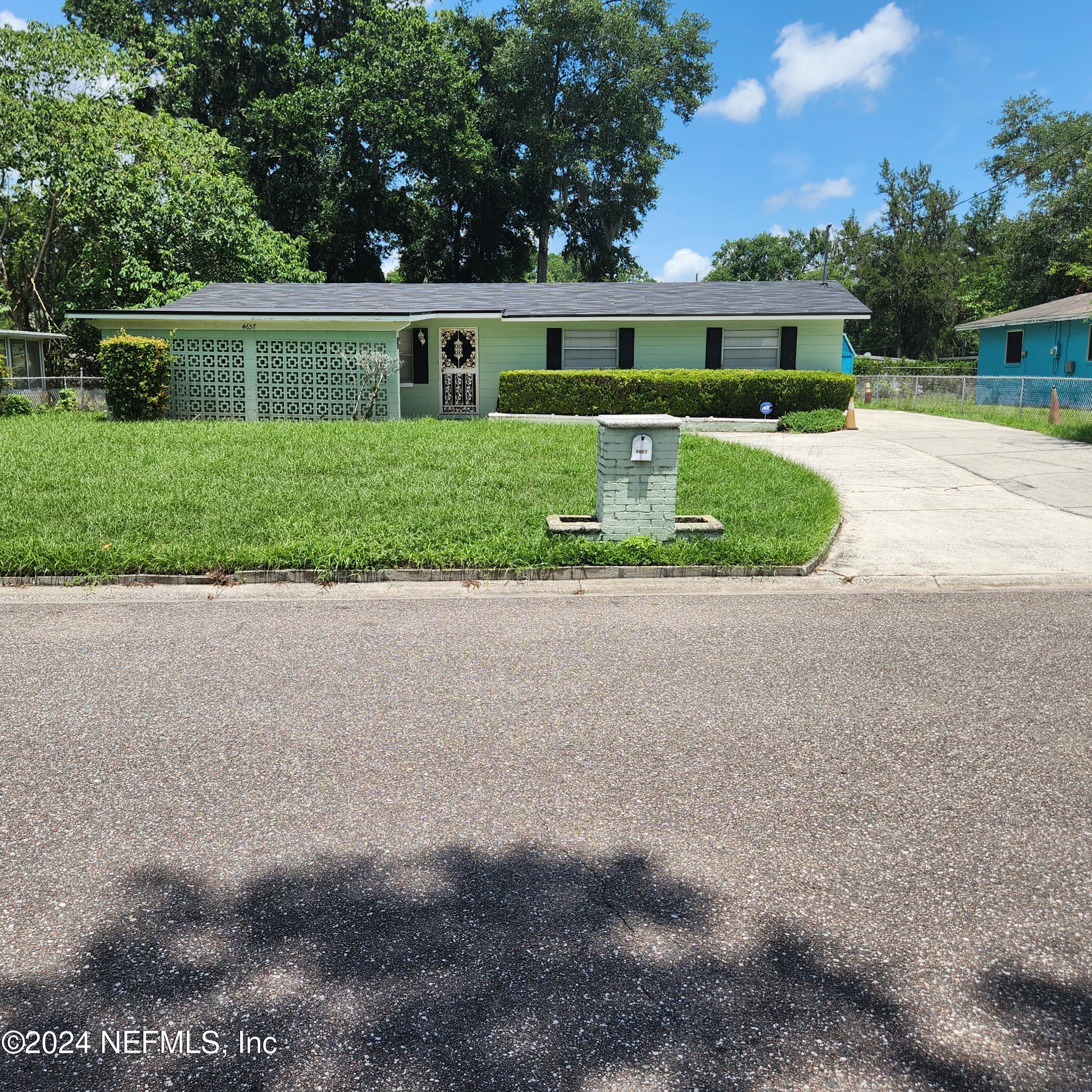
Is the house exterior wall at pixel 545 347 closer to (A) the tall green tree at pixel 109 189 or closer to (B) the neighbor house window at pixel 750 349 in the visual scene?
(B) the neighbor house window at pixel 750 349

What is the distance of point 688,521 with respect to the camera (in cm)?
879

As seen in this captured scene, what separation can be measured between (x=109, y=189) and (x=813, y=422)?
75.7 feet

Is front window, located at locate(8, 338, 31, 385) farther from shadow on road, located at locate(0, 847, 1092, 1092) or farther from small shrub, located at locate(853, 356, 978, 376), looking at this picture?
small shrub, located at locate(853, 356, 978, 376)

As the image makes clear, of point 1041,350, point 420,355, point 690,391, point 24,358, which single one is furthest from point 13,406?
point 1041,350

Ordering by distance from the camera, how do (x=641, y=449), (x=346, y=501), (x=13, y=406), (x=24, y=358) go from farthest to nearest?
(x=24, y=358), (x=13, y=406), (x=346, y=501), (x=641, y=449)

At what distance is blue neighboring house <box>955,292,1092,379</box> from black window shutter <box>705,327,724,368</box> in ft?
31.9

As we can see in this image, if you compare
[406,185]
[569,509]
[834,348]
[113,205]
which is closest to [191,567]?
[569,509]

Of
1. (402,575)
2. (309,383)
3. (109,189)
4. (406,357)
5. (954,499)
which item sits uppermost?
(109,189)

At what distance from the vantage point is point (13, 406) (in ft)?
75.4

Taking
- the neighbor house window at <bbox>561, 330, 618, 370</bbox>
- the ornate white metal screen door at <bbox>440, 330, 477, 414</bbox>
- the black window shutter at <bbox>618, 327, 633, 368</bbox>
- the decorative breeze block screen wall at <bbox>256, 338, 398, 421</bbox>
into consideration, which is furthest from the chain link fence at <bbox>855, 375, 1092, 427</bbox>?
the decorative breeze block screen wall at <bbox>256, 338, 398, 421</bbox>

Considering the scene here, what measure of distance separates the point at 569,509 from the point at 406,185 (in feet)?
107

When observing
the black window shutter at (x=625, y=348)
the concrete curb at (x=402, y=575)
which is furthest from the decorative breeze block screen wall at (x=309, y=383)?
the concrete curb at (x=402, y=575)

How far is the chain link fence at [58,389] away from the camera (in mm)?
25078

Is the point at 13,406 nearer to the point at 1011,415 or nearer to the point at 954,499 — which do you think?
the point at 954,499
